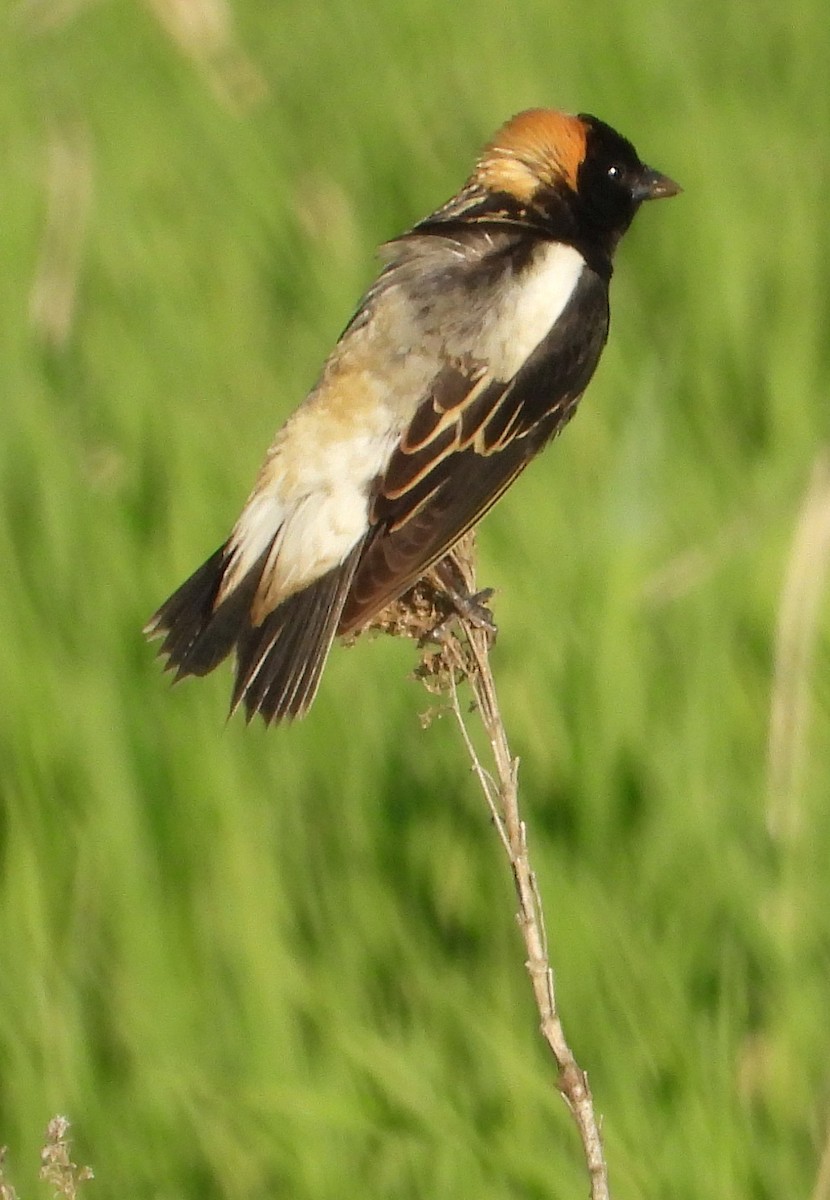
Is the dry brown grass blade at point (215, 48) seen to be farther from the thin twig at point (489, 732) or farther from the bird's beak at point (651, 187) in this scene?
the thin twig at point (489, 732)

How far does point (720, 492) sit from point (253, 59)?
105 inches

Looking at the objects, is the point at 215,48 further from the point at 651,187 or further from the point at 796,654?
the point at 796,654

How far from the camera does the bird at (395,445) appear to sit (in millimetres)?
2400

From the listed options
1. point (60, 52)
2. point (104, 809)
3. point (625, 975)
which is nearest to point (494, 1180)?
point (625, 975)

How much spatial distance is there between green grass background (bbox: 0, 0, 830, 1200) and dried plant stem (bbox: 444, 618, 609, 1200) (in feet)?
2.17

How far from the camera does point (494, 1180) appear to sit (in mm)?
2285

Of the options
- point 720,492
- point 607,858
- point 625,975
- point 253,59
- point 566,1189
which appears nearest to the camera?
point 566,1189

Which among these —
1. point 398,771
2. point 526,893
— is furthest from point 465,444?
point 526,893

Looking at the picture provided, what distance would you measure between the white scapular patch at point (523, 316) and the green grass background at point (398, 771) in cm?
37

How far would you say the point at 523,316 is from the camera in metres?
2.70

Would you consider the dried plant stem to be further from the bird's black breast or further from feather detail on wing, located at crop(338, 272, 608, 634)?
the bird's black breast

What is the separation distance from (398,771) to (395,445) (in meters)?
0.53

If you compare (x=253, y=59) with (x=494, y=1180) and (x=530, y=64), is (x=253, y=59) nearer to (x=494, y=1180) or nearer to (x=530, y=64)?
(x=530, y=64)

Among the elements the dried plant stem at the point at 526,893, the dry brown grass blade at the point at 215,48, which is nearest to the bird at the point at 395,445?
the dried plant stem at the point at 526,893
